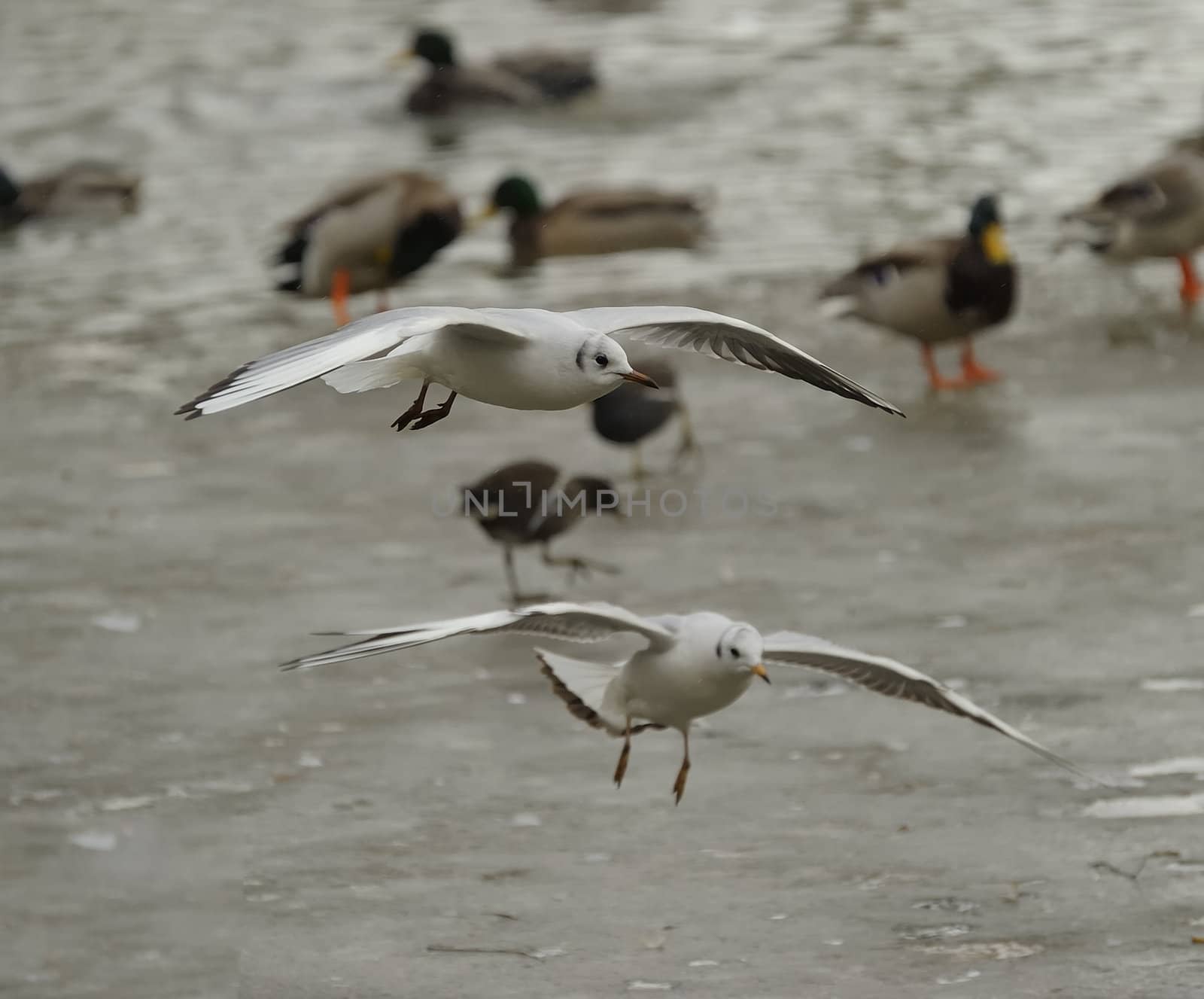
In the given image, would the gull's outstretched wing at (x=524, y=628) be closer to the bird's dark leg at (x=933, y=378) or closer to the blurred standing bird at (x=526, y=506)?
the blurred standing bird at (x=526, y=506)

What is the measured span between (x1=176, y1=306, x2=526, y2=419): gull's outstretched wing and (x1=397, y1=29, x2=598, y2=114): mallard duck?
15984 mm

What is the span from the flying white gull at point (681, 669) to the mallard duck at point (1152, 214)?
7.24m

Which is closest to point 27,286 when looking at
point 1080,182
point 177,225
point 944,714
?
point 177,225

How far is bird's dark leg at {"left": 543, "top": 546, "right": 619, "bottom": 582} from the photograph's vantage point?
9.04m

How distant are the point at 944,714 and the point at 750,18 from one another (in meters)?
17.6

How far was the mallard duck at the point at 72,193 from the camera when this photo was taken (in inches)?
658

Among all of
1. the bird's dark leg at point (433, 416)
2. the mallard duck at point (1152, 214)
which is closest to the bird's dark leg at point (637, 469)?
the mallard duck at point (1152, 214)

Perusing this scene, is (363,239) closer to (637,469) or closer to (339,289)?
(339,289)

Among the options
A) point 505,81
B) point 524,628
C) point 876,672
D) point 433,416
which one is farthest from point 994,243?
point 505,81

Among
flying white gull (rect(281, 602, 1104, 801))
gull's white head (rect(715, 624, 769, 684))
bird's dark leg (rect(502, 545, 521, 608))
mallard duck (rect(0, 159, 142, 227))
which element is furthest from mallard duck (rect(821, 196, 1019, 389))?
mallard duck (rect(0, 159, 142, 227))

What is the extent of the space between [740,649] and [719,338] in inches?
32.3

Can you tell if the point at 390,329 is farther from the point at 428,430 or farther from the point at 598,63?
the point at 598,63

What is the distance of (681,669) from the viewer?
5.81 m

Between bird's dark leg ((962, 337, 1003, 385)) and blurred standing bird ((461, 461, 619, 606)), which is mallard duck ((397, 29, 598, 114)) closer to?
bird's dark leg ((962, 337, 1003, 385))
